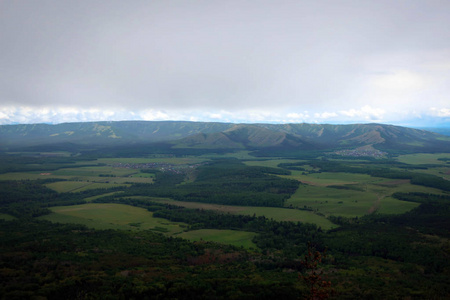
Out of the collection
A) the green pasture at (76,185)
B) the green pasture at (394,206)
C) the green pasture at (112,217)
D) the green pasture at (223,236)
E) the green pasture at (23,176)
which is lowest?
the green pasture at (223,236)

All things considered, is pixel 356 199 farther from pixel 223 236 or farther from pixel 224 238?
pixel 224 238

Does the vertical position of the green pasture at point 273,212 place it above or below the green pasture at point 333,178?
below

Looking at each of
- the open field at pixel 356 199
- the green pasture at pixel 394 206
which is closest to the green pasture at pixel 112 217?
the open field at pixel 356 199

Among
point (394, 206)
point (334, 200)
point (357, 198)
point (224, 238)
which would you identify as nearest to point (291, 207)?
→ point (334, 200)

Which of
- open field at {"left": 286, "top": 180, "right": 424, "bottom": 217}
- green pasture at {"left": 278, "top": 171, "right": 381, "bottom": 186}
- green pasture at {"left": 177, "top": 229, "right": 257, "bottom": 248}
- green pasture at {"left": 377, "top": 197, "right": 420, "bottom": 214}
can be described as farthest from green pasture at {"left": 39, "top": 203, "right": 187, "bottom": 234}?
green pasture at {"left": 278, "top": 171, "right": 381, "bottom": 186}

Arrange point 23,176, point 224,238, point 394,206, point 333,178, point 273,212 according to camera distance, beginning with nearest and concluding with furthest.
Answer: point 224,238 → point 394,206 → point 273,212 → point 23,176 → point 333,178

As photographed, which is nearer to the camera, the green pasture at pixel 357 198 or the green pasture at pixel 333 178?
the green pasture at pixel 357 198

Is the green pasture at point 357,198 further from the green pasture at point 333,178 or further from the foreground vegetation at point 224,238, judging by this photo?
the green pasture at point 333,178
